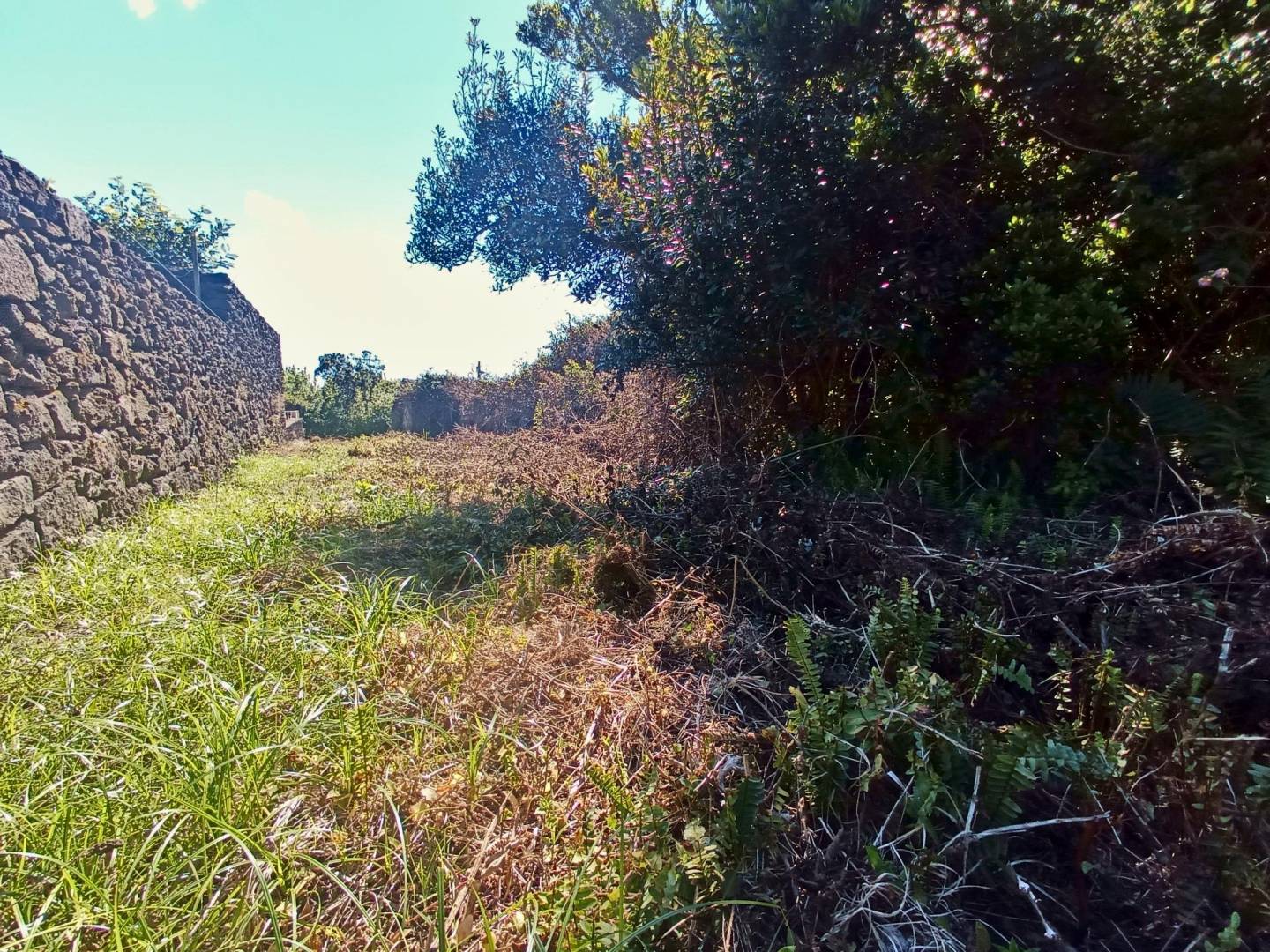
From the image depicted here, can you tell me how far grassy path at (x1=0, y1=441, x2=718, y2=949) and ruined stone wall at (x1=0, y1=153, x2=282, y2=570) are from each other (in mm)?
924

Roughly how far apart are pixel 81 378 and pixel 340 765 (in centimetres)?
396

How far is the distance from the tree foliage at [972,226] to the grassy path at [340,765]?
1.76 m

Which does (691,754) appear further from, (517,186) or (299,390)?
(299,390)

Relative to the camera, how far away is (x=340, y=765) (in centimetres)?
→ 160

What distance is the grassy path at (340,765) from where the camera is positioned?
1.22 metres

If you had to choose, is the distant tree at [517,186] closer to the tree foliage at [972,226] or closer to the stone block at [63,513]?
the tree foliage at [972,226]

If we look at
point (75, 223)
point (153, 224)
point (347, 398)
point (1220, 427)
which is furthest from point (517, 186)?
point (153, 224)

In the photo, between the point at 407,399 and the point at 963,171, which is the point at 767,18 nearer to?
the point at 963,171

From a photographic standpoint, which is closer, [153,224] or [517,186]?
[517,186]

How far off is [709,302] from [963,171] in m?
1.41

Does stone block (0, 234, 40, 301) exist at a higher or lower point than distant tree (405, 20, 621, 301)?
lower

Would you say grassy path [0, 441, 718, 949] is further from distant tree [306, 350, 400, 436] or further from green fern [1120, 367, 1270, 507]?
distant tree [306, 350, 400, 436]

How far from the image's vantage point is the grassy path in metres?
1.22

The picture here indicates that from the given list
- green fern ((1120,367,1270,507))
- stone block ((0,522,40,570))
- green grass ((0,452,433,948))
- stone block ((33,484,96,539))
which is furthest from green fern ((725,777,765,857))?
stone block ((33,484,96,539))
